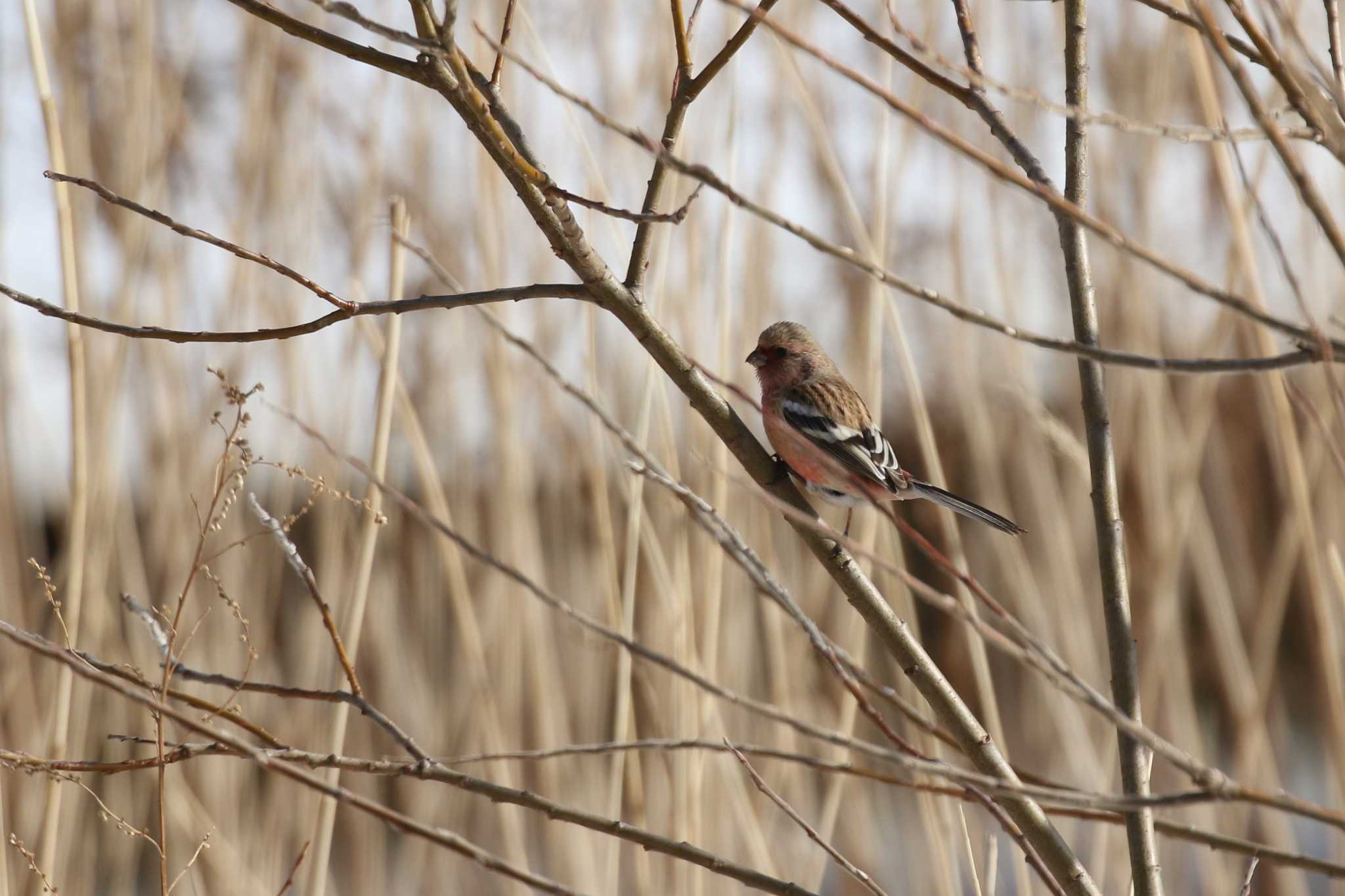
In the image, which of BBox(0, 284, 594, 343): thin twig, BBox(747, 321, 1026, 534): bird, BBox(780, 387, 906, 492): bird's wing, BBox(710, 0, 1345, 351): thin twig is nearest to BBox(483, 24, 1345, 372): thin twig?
BBox(710, 0, 1345, 351): thin twig

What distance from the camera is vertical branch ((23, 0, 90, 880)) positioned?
1.32 metres

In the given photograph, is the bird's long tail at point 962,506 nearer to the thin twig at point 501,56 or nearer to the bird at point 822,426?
the bird at point 822,426

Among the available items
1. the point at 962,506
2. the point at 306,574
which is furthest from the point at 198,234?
the point at 962,506

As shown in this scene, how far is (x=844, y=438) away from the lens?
82.0 inches

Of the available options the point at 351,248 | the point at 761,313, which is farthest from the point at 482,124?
the point at 351,248

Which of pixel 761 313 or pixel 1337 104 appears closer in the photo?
pixel 1337 104

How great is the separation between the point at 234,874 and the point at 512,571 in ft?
5.72

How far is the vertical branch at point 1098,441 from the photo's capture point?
102 cm

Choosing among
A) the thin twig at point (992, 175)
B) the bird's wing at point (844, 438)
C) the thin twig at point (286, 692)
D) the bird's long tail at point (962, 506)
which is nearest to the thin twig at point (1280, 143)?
the thin twig at point (992, 175)

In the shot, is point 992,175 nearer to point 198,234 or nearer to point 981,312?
point 981,312

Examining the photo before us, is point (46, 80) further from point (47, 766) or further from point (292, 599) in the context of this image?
point (292, 599)

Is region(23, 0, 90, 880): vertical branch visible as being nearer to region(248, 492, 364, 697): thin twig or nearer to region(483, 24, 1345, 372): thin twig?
region(248, 492, 364, 697): thin twig

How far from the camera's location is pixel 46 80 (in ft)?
4.63

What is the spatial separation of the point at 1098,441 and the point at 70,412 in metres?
1.20
